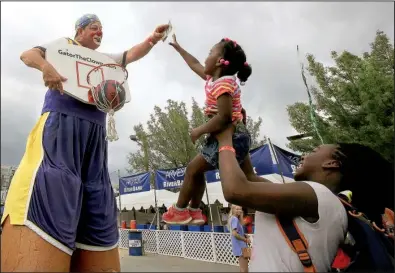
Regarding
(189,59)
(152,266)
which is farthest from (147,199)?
(152,266)

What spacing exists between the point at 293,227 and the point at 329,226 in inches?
6.1

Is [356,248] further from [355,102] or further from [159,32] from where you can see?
[355,102]

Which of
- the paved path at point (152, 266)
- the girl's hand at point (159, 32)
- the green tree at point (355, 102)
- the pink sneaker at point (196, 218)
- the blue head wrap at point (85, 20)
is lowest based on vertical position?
the paved path at point (152, 266)

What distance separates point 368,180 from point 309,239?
48cm

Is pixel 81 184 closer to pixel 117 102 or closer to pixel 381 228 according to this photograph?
pixel 117 102

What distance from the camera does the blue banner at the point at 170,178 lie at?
359 inches

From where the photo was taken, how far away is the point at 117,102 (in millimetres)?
2057

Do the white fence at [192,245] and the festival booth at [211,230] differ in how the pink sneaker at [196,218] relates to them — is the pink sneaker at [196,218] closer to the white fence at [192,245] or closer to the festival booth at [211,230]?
the festival booth at [211,230]

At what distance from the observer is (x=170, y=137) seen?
661 inches

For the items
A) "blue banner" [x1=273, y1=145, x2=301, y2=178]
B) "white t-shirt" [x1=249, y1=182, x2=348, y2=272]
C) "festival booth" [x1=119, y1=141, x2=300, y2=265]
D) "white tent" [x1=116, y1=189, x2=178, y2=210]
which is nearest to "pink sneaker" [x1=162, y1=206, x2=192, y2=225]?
"white t-shirt" [x1=249, y1=182, x2=348, y2=272]

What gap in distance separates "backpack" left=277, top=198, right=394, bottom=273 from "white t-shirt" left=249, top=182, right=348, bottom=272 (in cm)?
2

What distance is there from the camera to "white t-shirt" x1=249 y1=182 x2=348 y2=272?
119cm

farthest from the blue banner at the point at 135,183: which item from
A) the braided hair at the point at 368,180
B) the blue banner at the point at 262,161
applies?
the braided hair at the point at 368,180

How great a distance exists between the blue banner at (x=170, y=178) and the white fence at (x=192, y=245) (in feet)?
5.16
